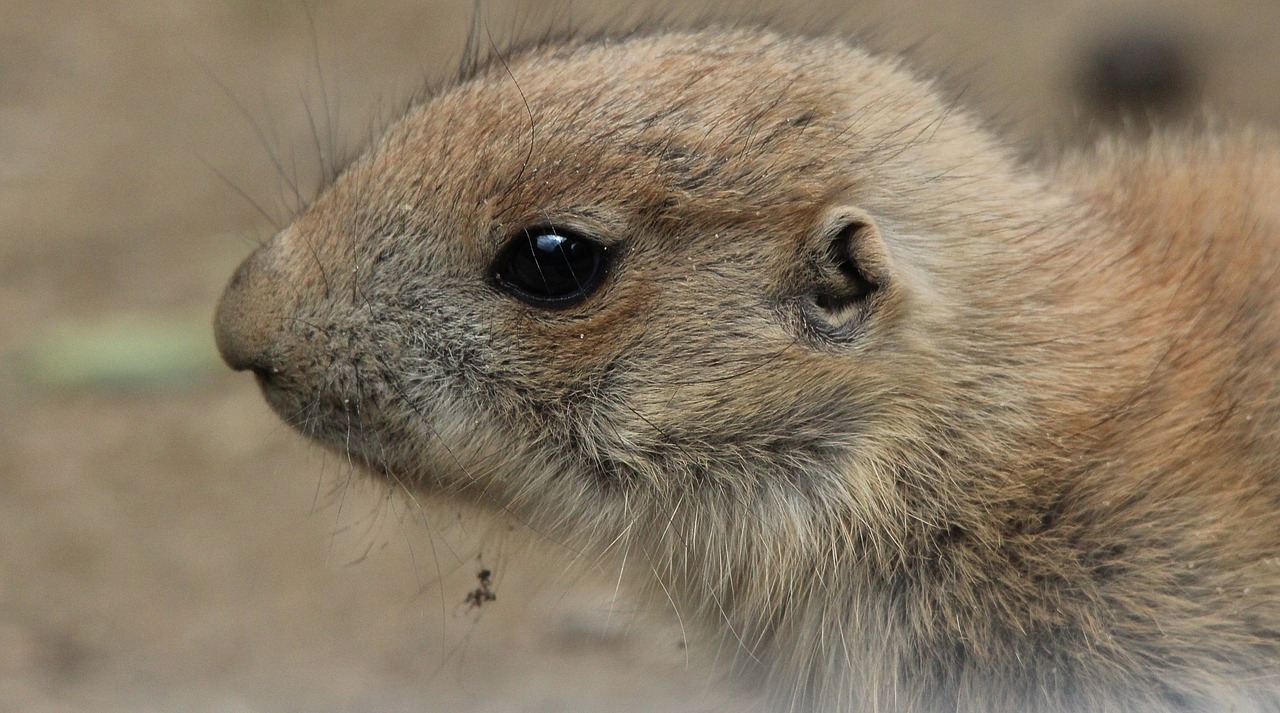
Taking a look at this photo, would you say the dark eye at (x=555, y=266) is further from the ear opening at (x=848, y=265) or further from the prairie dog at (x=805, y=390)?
the ear opening at (x=848, y=265)

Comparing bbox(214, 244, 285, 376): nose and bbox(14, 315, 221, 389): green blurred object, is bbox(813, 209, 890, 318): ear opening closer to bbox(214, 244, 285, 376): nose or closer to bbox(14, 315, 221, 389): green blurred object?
bbox(214, 244, 285, 376): nose

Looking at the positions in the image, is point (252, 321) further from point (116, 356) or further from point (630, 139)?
point (116, 356)

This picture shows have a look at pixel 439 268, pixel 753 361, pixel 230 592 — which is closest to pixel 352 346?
pixel 439 268

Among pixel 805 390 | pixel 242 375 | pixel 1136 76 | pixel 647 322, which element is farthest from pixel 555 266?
pixel 1136 76

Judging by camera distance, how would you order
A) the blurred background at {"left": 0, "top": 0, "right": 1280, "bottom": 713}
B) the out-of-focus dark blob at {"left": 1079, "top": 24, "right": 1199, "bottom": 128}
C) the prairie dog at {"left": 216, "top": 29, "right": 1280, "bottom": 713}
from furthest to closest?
1. the out-of-focus dark blob at {"left": 1079, "top": 24, "right": 1199, "bottom": 128}
2. the blurred background at {"left": 0, "top": 0, "right": 1280, "bottom": 713}
3. the prairie dog at {"left": 216, "top": 29, "right": 1280, "bottom": 713}

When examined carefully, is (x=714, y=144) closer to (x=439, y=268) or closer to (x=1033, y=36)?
(x=439, y=268)

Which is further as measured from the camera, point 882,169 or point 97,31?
point 97,31

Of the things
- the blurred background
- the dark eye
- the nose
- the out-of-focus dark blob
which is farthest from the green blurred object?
the out-of-focus dark blob
